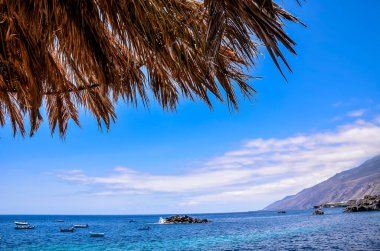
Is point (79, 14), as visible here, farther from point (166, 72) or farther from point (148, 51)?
point (166, 72)

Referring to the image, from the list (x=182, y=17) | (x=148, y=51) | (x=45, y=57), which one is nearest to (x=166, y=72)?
(x=148, y=51)

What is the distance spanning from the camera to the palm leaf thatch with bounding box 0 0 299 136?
142 cm

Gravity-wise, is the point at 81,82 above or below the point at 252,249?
above

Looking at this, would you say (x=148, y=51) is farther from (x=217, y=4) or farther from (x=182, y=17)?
(x=217, y=4)

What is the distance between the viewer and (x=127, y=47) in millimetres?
2012

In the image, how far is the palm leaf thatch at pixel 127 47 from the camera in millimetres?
1424

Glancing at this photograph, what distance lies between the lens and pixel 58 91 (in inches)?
99.5

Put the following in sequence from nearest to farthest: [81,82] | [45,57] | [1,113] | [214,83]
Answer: [45,57], [214,83], [81,82], [1,113]

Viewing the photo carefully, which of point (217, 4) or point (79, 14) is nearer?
point (217, 4)

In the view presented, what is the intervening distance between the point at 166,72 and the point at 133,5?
75cm

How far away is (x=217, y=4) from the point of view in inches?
52.1

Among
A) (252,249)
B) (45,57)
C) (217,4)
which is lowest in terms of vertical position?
(252,249)

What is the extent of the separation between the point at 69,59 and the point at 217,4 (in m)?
1.20

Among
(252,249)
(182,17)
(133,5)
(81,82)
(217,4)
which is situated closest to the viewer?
(217,4)
